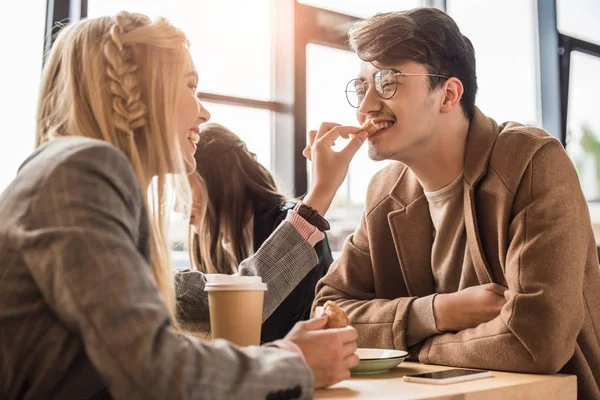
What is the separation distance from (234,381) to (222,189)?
158 centimetres

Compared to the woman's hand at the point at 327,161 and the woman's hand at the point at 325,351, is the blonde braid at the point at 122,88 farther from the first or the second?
the woman's hand at the point at 327,161

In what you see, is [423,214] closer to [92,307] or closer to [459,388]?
[459,388]

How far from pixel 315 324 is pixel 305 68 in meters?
2.55

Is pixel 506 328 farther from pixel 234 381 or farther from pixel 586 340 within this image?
pixel 234 381

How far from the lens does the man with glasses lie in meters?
1.50

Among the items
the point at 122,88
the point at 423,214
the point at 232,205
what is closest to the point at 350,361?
the point at 122,88

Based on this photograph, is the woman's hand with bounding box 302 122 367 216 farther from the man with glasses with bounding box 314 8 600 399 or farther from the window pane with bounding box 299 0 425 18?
the window pane with bounding box 299 0 425 18

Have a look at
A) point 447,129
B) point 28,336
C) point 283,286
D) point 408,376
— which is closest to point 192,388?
point 28,336

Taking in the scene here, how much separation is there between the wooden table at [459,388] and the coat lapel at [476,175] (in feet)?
1.09

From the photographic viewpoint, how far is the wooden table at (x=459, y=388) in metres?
1.11

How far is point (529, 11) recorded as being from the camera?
477 cm

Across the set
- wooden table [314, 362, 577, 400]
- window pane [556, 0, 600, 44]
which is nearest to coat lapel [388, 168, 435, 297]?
wooden table [314, 362, 577, 400]

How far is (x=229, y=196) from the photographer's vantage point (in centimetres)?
238

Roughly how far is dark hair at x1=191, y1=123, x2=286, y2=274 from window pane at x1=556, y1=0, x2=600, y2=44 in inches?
129
